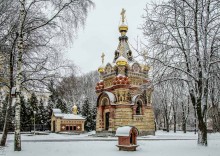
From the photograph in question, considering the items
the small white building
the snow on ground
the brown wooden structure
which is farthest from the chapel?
the brown wooden structure

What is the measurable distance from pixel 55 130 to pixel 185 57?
33.0 metres

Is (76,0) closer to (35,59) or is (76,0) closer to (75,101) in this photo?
(35,59)

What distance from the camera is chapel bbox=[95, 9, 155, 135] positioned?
31.8 m

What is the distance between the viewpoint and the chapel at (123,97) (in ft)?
104

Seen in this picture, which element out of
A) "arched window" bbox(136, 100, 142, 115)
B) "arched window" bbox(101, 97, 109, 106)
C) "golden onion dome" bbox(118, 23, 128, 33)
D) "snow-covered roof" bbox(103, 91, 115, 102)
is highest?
"golden onion dome" bbox(118, 23, 128, 33)

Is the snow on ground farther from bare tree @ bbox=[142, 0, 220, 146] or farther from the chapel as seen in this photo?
the chapel

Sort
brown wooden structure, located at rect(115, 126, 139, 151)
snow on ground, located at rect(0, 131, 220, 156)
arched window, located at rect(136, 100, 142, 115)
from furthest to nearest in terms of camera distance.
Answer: arched window, located at rect(136, 100, 142, 115)
brown wooden structure, located at rect(115, 126, 139, 151)
snow on ground, located at rect(0, 131, 220, 156)

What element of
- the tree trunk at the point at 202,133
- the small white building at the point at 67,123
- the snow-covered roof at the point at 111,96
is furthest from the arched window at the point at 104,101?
the tree trunk at the point at 202,133

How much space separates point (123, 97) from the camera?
31.9 m

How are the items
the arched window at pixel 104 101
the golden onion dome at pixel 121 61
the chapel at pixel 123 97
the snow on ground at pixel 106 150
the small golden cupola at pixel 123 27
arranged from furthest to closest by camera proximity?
1. the small golden cupola at pixel 123 27
2. the arched window at pixel 104 101
3. the golden onion dome at pixel 121 61
4. the chapel at pixel 123 97
5. the snow on ground at pixel 106 150

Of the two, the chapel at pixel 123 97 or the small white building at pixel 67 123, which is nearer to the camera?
the chapel at pixel 123 97

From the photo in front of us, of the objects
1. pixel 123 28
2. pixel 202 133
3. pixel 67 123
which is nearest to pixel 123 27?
pixel 123 28

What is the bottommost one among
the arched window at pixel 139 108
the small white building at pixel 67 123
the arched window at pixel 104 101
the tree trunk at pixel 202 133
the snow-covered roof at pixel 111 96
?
the small white building at pixel 67 123

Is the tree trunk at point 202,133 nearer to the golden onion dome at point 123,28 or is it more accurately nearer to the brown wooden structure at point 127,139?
the brown wooden structure at point 127,139
